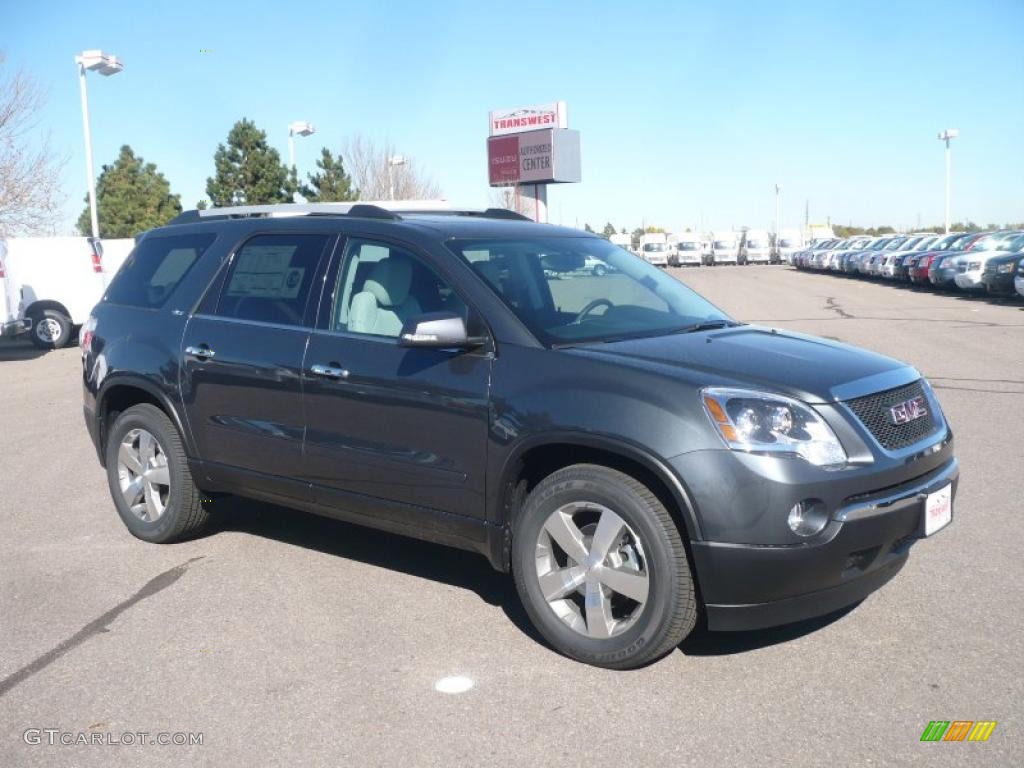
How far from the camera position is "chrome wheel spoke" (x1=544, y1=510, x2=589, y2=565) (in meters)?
4.21

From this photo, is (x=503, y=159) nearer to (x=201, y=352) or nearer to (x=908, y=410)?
(x=201, y=352)

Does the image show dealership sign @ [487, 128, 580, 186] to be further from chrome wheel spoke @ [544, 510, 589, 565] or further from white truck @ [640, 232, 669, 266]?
chrome wheel spoke @ [544, 510, 589, 565]

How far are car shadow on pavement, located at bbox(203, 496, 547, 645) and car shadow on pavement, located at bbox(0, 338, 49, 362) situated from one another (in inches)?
572

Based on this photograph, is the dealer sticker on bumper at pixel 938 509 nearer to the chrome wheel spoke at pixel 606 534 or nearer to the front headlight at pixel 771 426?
the front headlight at pixel 771 426

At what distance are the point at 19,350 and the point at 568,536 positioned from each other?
1969 cm

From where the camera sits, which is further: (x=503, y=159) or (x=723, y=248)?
(x=723, y=248)

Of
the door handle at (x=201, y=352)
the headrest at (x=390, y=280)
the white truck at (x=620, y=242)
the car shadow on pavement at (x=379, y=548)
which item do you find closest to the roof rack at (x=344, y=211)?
the headrest at (x=390, y=280)

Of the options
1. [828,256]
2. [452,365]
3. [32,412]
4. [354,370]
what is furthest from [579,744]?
[828,256]

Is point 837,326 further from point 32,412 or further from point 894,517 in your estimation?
point 894,517

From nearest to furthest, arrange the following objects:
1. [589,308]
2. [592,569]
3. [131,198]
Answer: [592,569] → [589,308] → [131,198]

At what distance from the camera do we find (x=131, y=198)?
53312 mm

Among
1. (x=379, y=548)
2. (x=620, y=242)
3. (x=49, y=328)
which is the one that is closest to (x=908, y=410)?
(x=379, y=548)

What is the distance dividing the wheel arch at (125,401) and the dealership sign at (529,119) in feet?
107

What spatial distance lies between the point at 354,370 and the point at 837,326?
1578cm
